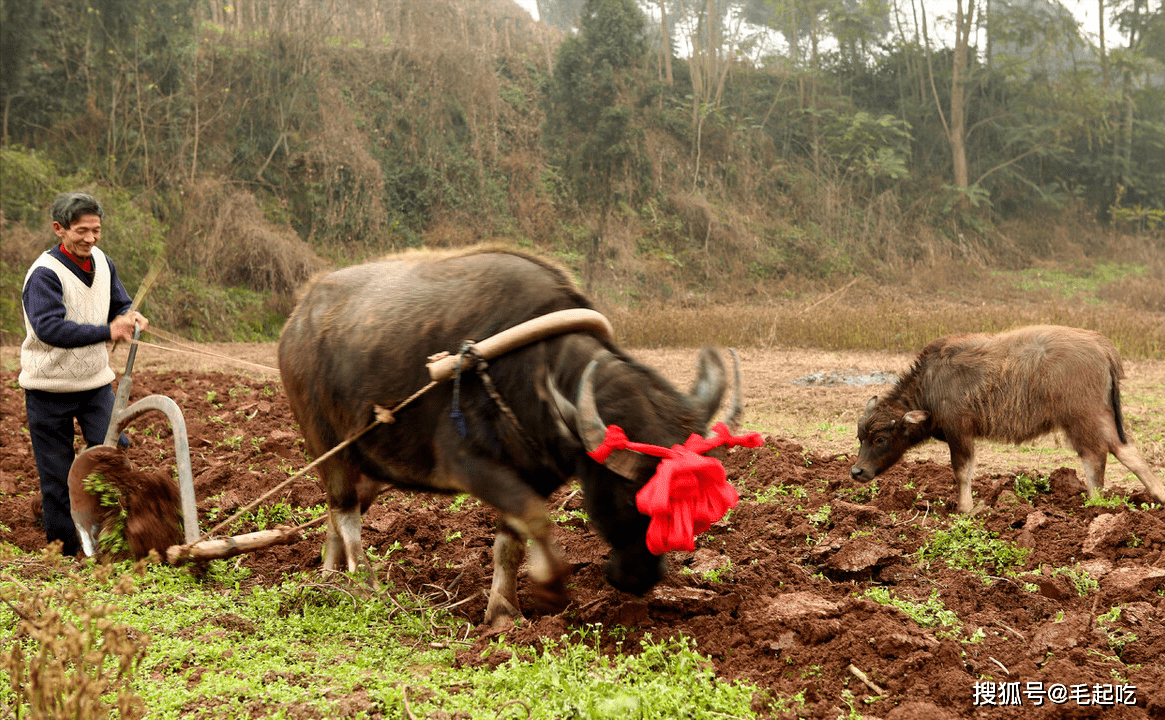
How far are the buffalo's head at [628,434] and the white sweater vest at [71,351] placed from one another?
2904mm

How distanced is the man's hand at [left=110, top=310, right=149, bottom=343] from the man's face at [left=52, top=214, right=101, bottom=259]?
594 mm

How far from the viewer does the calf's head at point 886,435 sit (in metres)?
6.33

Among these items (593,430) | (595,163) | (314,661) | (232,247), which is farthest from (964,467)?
(595,163)

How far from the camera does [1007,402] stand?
617 centimetres

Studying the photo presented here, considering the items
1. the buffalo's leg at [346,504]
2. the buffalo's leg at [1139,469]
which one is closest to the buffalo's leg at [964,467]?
the buffalo's leg at [1139,469]

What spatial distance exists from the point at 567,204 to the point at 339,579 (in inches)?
947

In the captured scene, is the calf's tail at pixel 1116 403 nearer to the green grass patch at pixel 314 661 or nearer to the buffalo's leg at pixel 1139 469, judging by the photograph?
the buffalo's leg at pixel 1139 469

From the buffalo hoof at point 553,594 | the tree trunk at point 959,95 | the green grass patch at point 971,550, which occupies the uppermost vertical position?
the tree trunk at point 959,95

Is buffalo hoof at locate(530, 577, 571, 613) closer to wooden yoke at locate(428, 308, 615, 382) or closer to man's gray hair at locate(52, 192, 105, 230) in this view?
wooden yoke at locate(428, 308, 615, 382)

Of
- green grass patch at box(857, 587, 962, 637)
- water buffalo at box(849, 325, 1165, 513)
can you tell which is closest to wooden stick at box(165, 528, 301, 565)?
green grass patch at box(857, 587, 962, 637)

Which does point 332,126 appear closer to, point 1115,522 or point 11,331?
point 11,331

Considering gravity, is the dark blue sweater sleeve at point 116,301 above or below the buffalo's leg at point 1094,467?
above

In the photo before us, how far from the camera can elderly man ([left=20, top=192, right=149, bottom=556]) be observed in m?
4.54

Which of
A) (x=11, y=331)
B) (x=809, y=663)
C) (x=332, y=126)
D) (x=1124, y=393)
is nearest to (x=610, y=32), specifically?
(x=332, y=126)
